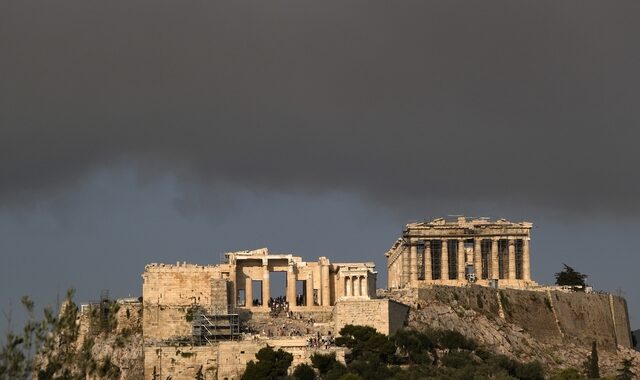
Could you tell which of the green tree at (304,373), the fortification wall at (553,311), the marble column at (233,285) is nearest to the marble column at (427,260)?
the fortification wall at (553,311)

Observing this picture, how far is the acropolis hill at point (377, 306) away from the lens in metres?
90.6

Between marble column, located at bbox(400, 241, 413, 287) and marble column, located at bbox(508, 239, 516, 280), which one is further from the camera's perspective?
marble column, located at bbox(508, 239, 516, 280)

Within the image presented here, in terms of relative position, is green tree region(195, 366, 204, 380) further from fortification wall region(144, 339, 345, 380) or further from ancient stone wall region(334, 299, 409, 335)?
ancient stone wall region(334, 299, 409, 335)

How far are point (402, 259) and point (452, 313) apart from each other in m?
15.3

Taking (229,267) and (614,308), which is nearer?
(229,267)

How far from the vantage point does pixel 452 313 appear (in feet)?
331

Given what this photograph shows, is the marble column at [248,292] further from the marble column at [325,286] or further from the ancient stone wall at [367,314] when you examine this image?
the ancient stone wall at [367,314]

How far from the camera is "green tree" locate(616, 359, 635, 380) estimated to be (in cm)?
9844

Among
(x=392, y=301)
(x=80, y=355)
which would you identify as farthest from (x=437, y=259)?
(x=80, y=355)

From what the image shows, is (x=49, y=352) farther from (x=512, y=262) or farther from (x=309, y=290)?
(x=512, y=262)

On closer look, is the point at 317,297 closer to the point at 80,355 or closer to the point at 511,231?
the point at 511,231

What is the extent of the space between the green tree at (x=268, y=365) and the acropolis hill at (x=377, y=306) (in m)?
0.97

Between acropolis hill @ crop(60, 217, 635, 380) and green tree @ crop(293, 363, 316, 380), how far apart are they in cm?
160

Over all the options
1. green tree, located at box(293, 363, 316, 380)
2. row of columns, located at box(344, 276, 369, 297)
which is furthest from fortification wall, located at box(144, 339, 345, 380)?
row of columns, located at box(344, 276, 369, 297)
